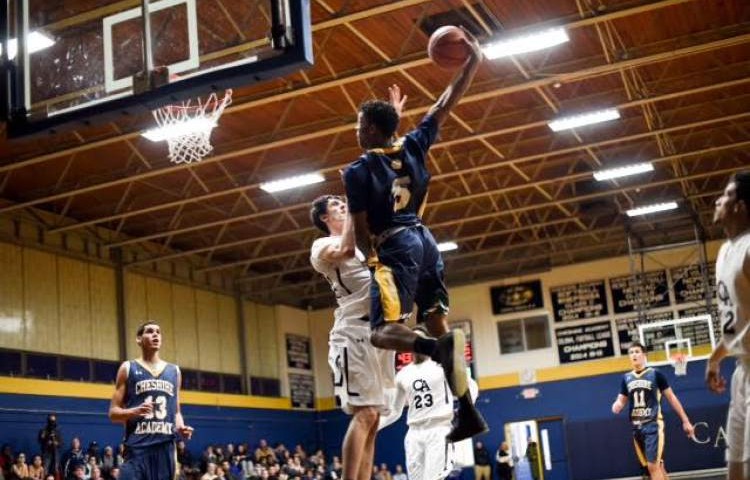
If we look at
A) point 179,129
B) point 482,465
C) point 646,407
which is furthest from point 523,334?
point 646,407

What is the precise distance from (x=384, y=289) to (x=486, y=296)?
2990 cm

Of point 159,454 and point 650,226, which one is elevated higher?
point 650,226

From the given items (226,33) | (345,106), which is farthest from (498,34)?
(226,33)

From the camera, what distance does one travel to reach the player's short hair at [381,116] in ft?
18.8

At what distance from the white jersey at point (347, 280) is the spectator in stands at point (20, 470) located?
16.4 metres

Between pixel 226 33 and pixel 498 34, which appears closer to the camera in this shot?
pixel 226 33

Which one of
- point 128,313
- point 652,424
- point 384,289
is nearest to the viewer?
point 384,289

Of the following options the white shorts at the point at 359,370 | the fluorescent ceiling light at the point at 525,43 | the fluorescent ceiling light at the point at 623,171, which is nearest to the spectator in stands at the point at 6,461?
the fluorescent ceiling light at the point at 525,43

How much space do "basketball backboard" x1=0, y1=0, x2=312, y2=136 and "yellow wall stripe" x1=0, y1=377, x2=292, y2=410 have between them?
51.0ft

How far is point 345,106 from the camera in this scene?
826 inches

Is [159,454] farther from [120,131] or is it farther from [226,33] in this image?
[120,131]

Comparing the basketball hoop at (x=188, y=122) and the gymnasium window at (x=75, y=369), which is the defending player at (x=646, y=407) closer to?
the basketball hoop at (x=188, y=122)

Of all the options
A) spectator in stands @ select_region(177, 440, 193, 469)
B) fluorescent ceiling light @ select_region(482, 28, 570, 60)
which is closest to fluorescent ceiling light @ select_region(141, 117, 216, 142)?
fluorescent ceiling light @ select_region(482, 28, 570, 60)

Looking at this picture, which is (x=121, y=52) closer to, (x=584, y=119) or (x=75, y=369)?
(x=584, y=119)
